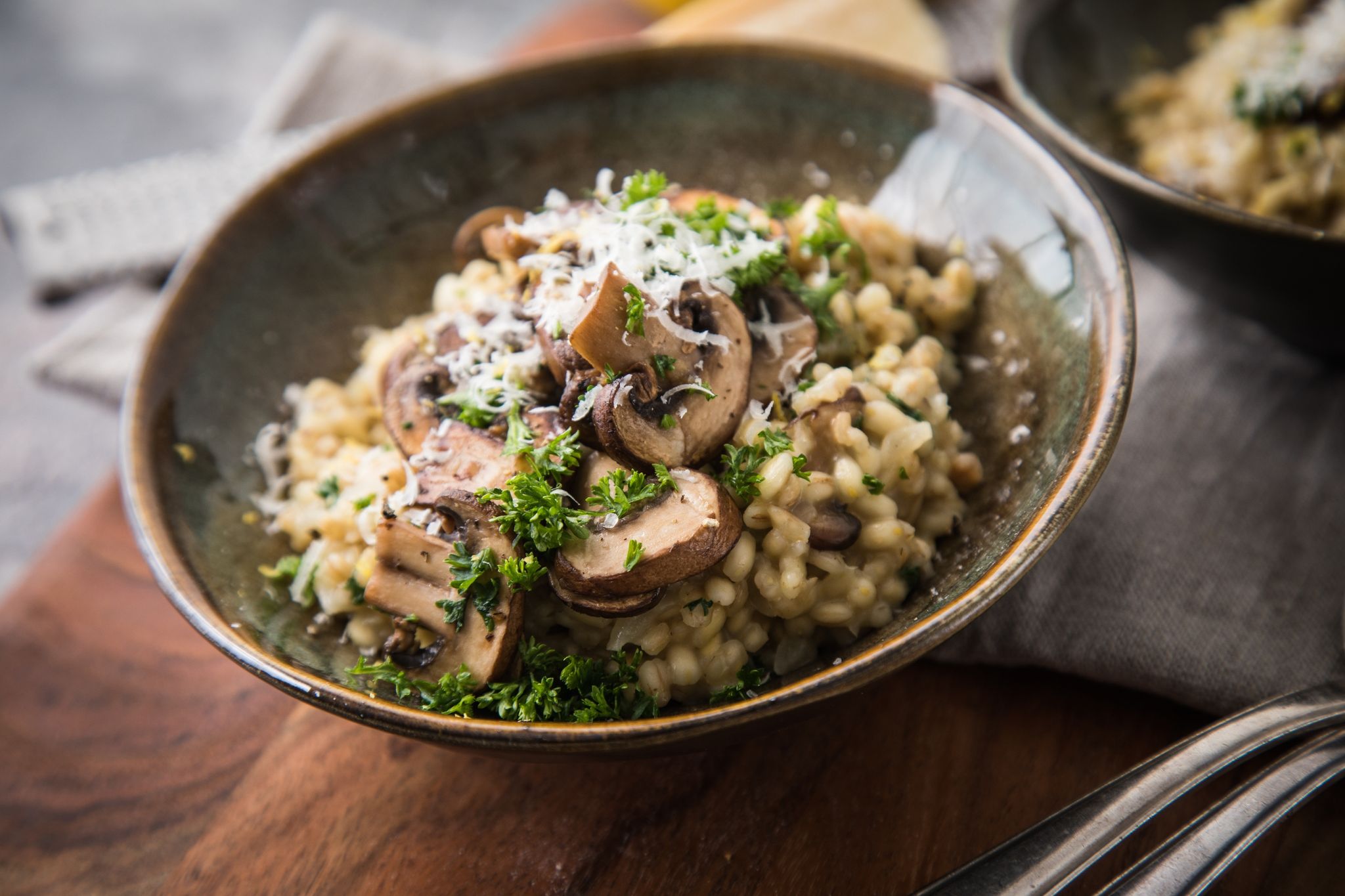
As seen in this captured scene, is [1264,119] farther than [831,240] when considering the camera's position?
Yes

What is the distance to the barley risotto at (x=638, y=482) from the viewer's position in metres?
2.45

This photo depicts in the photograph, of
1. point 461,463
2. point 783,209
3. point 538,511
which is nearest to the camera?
point 538,511

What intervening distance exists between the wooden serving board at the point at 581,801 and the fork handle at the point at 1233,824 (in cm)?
18

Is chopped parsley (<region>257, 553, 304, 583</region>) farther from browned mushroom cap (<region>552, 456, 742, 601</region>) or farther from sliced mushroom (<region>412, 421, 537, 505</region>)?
browned mushroom cap (<region>552, 456, 742, 601</region>)

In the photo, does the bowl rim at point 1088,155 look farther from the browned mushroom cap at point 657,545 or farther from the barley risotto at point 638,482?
the browned mushroom cap at point 657,545

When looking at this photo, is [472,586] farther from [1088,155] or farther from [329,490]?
[1088,155]

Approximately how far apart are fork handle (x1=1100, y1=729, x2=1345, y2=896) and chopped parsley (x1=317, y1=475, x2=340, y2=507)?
2.15 meters

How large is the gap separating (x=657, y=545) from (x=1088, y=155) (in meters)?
2.00

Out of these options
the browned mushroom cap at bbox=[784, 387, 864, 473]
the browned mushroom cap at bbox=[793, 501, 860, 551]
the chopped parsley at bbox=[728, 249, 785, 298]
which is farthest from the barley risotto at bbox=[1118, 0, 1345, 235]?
the browned mushroom cap at bbox=[793, 501, 860, 551]

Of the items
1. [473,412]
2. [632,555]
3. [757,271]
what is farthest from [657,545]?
[757,271]

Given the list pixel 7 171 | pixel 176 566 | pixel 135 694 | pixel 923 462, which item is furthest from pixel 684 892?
pixel 7 171

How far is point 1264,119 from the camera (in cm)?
374

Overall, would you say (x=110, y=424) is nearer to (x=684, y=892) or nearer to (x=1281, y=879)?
(x=684, y=892)

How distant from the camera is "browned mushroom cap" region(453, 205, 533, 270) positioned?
3.08m
